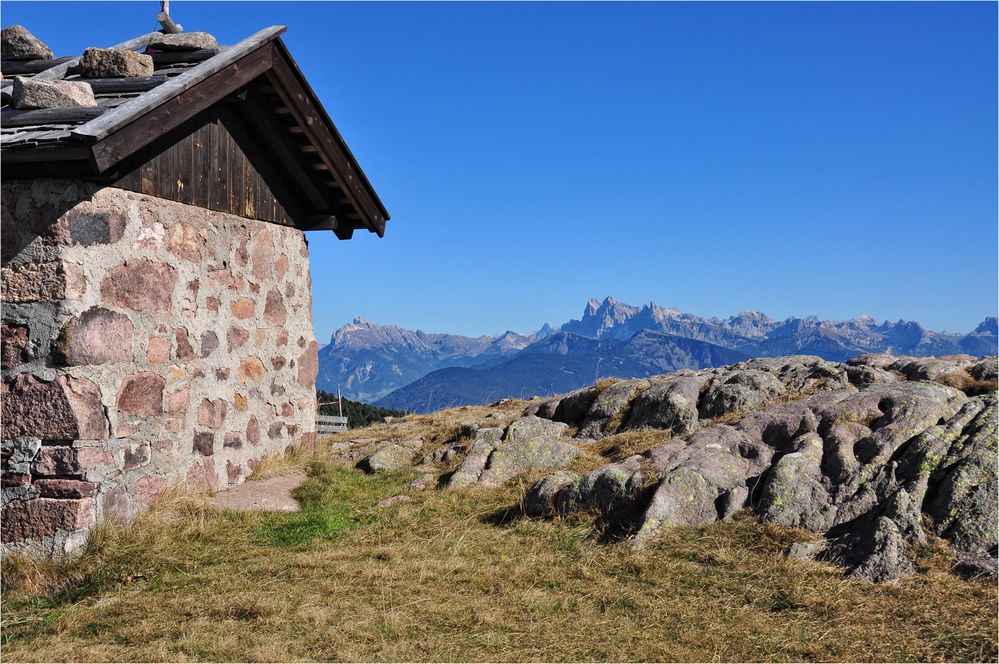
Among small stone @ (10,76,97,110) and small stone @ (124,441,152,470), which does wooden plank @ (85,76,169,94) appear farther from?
small stone @ (124,441,152,470)

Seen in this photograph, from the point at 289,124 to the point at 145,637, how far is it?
741 centimetres

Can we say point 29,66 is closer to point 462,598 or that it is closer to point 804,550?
point 462,598

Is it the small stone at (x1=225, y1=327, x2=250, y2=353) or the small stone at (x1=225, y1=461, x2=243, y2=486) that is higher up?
the small stone at (x1=225, y1=327, x2=250, y2=353)

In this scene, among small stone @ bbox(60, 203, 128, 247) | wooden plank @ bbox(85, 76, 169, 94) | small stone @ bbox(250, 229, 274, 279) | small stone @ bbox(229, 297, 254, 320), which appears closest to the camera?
small stone @ bbox(60, 203, 128, 247)

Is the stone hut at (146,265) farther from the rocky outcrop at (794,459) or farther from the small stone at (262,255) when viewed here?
the rocky outcrop at (794,459)

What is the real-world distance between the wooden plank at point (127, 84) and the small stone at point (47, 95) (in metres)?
0.50

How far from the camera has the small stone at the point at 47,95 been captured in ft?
25.7

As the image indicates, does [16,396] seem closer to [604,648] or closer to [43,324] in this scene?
[43,324]

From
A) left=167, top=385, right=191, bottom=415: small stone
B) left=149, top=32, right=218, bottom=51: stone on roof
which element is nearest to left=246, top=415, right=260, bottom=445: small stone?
left=167, top=385, right=191, bottom=415: small stone

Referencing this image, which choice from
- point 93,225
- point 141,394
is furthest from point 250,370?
point 93,225

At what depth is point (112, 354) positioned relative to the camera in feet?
26.6

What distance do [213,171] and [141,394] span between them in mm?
3213

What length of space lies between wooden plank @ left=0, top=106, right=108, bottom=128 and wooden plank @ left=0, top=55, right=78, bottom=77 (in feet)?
→ 10.4

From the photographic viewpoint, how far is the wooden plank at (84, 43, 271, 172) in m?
7.28
